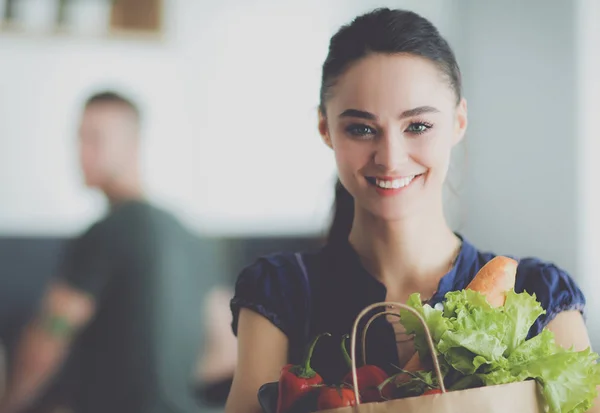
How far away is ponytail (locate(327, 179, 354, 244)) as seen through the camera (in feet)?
4.41

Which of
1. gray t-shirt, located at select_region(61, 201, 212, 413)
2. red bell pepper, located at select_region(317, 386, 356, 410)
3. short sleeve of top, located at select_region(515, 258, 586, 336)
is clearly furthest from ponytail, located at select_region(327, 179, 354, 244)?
gray t-shirt, located at select_region(61, 201, 212, 413)

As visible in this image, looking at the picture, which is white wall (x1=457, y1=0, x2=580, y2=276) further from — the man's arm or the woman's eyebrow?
the woman's eyebrow

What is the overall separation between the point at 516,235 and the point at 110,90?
206 centimetres

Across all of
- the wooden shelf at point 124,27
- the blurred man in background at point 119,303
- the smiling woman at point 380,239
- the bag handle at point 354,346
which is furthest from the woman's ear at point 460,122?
the wooden shelf at point 124,27

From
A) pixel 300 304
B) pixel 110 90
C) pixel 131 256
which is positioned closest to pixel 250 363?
pixel 300 304

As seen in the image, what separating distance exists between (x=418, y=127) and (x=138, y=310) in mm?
2641

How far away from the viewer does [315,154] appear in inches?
162

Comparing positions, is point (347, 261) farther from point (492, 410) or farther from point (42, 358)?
point (42, 358)

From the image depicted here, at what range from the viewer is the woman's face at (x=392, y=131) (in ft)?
3.71

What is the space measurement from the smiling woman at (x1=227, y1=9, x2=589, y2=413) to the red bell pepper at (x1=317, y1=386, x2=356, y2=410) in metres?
0.20

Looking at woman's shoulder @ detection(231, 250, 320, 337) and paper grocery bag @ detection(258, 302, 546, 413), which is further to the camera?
woman's shoulder @ detection(231, 250, 320, 337)

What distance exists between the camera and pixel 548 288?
3.80 feet

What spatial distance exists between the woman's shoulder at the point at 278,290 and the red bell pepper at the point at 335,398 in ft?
0.80

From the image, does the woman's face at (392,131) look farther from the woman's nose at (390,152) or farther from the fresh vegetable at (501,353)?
the fresh vegetable at (501,353)
